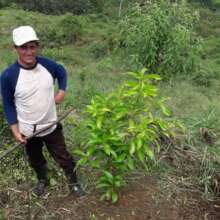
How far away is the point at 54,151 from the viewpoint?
299cm

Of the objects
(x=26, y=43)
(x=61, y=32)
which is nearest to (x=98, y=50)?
(x=61, y=32)

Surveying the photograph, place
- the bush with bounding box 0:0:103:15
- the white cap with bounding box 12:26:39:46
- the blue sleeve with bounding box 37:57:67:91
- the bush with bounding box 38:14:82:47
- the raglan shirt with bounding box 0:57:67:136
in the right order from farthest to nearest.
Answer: the bush with bounding box 0:0:103:15, the bush with bounding box 38:14:82:47, the blue sleeve with bounding box 37:57:67:91, the raglan shirt with bounding box 0:57:67:136, the white cap with bounding box 12:26:39:46

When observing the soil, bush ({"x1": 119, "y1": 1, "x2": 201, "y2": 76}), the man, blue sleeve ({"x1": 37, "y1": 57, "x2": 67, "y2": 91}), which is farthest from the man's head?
bush ({"x1": 119, "y1": 1, "x2": 201, "y2": 76})

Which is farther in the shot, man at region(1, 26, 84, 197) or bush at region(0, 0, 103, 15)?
bush at region(0, 0, 103, 15)

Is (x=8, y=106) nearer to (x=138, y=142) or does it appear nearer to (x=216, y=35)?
(x=138, y=142)

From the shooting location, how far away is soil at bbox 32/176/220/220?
2.94m

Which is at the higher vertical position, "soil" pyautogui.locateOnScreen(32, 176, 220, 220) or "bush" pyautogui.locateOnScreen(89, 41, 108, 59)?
"soil" pyautogui.locateOnScreen(32, 176, 220, 220)

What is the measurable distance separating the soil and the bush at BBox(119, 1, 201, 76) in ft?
10.8

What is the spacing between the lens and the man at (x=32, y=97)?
8.66 feet

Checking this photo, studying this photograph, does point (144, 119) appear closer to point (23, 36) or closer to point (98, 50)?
point (23, 36)

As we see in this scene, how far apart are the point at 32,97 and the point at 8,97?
168mm

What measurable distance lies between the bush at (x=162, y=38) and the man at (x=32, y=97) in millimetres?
3457

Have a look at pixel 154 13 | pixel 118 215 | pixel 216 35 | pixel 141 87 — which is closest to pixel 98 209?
pixel 118 215

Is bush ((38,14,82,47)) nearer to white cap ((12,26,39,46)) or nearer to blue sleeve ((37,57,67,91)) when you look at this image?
blue sleeve ((37,57,67,91))
